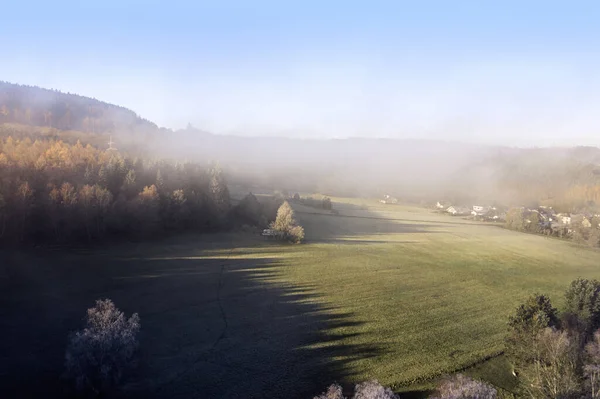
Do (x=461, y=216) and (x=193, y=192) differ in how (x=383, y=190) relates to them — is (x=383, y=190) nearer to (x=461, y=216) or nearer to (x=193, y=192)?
(x=461, y=216)

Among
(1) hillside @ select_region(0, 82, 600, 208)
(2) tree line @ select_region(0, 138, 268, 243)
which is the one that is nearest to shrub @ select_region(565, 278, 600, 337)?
(2) tree line @ select_region(0, 138, 268, 243)

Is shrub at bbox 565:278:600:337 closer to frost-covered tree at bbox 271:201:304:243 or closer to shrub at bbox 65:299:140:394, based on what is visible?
shrub at bbox 65:299:140:394

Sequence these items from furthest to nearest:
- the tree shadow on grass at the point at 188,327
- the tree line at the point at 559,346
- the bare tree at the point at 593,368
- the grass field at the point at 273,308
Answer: the grass field at the point at 273,308
the tree shadow on grass at the point at 188,327
the tree line at the point at 559,346
the bare tree at the point at 593,368

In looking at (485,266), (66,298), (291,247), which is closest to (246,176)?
(291,247)

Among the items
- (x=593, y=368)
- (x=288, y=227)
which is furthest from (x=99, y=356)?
(x=288, y=227)

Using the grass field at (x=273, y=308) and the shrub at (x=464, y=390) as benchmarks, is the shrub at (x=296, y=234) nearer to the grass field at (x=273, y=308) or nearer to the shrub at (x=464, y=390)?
the grass field at (x=273, y=308)

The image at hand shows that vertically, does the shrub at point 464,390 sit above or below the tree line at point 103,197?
below

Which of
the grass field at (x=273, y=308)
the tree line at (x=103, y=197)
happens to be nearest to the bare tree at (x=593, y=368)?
the grass field at (x=273, y=308)

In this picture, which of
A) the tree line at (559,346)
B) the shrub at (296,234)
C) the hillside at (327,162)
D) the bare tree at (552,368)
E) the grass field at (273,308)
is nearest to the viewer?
the bare tree at (552,368)
